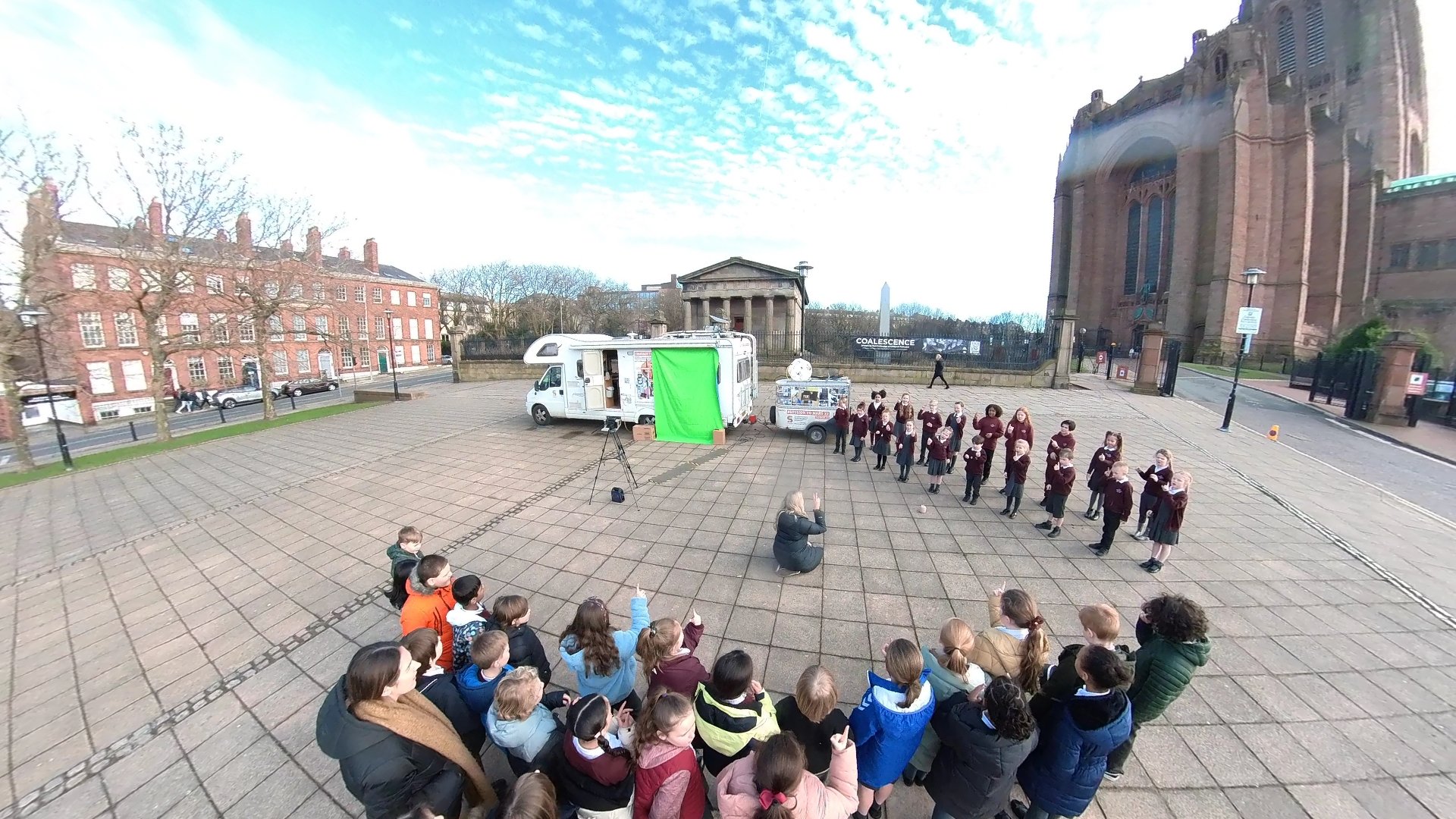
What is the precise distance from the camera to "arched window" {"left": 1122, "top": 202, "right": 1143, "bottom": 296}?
39.6 m

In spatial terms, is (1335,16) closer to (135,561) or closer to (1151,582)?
(1151,582)

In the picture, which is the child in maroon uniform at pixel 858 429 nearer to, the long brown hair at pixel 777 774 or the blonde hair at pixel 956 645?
the blonde hair at pixel 956 645

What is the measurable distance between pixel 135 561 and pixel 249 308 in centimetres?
1659

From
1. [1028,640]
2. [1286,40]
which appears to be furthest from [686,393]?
[1286,40]

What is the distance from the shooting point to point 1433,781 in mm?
3244

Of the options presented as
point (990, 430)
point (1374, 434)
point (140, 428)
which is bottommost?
point (140, 428)

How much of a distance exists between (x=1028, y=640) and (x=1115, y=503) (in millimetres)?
4566

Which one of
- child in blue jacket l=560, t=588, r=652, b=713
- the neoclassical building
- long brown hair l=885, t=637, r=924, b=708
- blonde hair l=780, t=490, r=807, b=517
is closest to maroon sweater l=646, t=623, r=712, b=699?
child in blue jacket l=560, t=588, r=652, b=713

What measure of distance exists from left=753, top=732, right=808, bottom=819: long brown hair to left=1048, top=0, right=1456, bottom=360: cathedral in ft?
118

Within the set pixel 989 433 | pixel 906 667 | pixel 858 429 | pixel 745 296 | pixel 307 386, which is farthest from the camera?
pixel 307 386

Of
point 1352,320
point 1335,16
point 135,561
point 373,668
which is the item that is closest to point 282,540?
point 135,561

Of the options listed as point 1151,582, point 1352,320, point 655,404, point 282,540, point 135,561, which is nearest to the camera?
point 1151,582

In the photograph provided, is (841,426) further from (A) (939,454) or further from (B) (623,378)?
(B) (623,378)

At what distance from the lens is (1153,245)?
1518 inches
